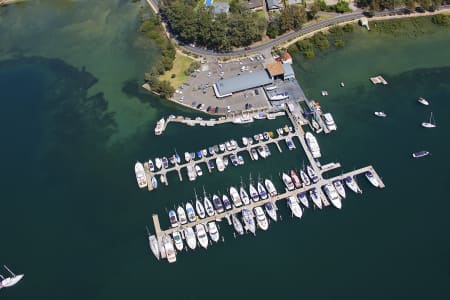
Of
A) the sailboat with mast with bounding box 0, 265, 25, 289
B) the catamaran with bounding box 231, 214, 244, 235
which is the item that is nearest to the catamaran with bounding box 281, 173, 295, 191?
the catamaran with bounding box 231, 214, 244, 235

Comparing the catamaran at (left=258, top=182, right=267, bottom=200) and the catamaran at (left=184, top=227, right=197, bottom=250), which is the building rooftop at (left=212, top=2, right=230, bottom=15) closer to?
the catamaran at (left=258, top=182, right=267, bottom=200)

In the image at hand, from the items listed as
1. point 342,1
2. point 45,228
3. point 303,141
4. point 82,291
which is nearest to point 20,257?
point 45,228

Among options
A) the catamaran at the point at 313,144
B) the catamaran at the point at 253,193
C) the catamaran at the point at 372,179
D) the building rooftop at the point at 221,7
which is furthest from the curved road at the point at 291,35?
the catamaran at the point at 372,179

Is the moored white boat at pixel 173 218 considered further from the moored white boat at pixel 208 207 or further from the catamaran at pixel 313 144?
the catamaran at pixel 313 144

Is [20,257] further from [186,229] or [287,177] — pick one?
[287,177]

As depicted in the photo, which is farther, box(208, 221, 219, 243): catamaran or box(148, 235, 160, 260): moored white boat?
box(208, 221, 219, 243): catamaran

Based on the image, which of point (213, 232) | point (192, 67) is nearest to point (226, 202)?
Answer: point (213, 232)

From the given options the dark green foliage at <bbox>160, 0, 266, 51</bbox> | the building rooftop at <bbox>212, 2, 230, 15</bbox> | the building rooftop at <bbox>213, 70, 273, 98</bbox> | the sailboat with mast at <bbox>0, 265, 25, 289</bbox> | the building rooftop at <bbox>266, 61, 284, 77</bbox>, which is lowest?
the sailboat with mast at <bbox>0, 265, 25, 289</bbox>

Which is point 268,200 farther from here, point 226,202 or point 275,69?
point 275,69
